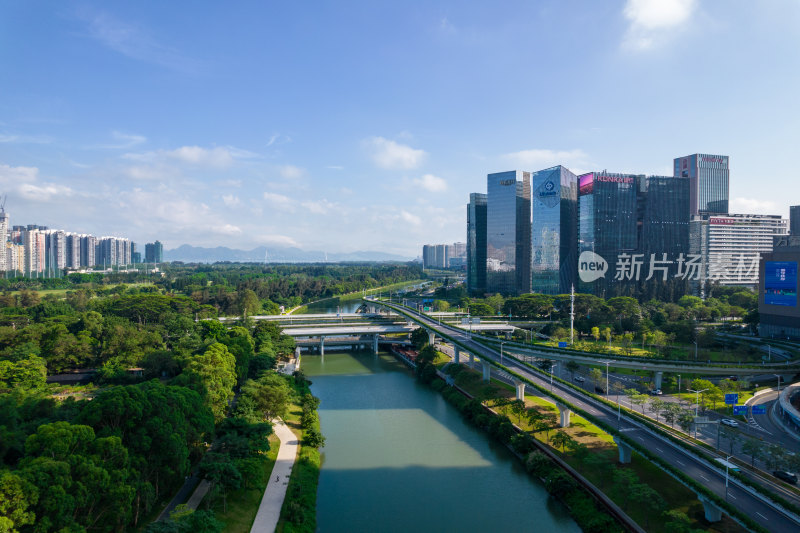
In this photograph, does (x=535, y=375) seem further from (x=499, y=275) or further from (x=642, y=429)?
(x=499, y=275)

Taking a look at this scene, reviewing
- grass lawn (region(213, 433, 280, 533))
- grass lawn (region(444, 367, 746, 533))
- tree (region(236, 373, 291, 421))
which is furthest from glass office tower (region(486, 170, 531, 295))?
grass lawn (region(213, 433, 280, 533))

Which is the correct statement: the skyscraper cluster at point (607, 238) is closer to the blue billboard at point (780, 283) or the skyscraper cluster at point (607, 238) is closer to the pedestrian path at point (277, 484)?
the blue billboard at point (780, 283)

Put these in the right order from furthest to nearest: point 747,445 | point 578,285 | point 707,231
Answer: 1. point 707,231
2. point 578,285
3. point 747,445

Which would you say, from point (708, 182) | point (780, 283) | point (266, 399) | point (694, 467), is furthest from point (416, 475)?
point (708, 182)

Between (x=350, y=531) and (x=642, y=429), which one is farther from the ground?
(x=642, y=429)

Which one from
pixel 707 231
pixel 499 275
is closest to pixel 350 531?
pixel 499 275

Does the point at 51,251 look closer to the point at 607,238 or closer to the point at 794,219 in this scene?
the point at 607,238
